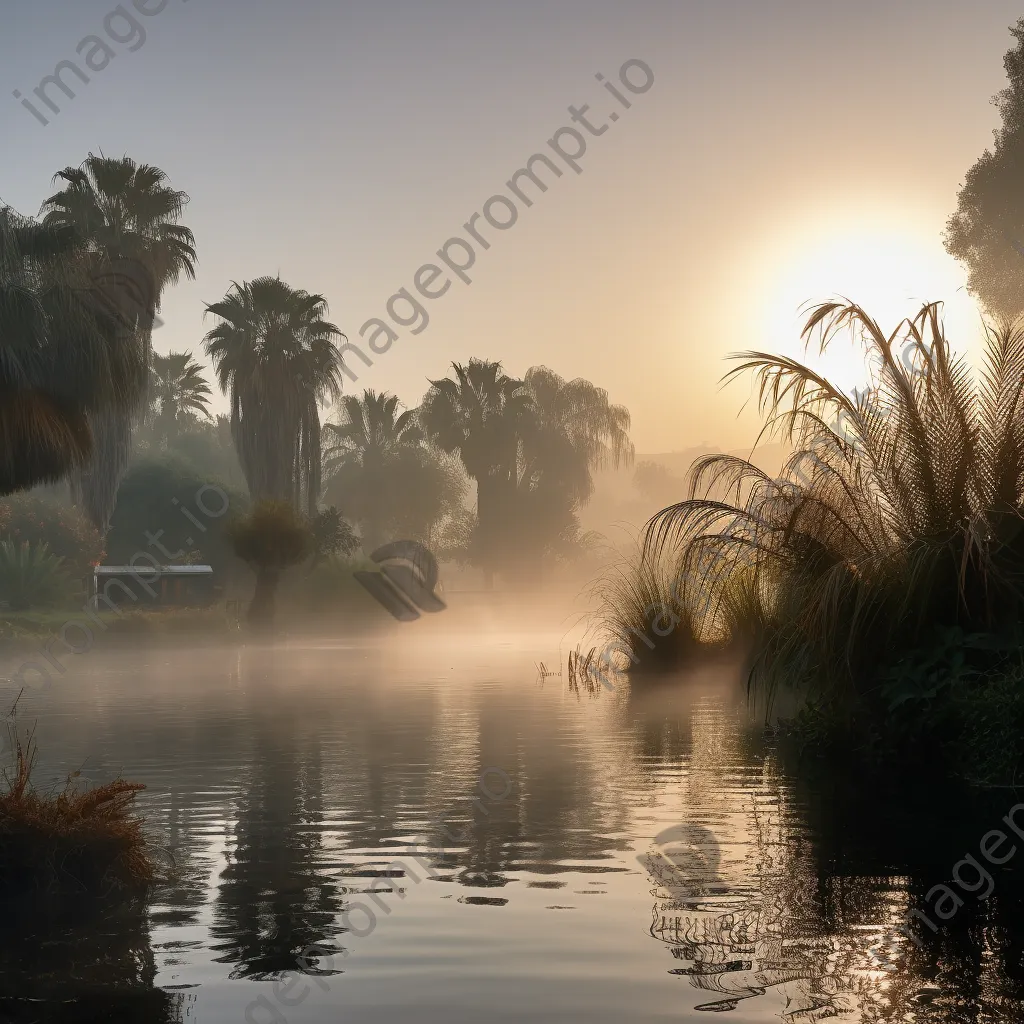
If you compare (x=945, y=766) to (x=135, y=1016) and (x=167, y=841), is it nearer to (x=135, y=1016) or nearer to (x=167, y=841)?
(x=167, y=841)

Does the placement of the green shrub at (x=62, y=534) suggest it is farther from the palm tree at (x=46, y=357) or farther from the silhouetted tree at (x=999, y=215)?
the silhouetted tree at (x=999, y=215)

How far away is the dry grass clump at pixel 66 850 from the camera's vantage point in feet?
25.1

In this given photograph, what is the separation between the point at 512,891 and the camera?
7.89m

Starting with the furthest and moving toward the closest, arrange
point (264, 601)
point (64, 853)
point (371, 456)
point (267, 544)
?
point (371, 456)
point (264, 601)
point (267, 544)
point (64, 853)

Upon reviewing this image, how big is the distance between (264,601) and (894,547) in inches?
1391

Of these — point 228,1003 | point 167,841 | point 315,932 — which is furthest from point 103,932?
point 167,841

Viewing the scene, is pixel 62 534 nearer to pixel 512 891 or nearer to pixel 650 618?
pixel 650 618

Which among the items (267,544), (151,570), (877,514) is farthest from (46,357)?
(151,570)

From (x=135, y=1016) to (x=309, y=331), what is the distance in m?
50.4

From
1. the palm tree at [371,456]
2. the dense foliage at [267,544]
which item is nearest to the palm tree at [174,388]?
the palm tree at [371,456]

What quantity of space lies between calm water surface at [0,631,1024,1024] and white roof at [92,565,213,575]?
29.5 meters

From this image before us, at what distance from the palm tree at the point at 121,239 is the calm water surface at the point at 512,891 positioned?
1230 inches

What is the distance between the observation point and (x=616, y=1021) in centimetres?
545

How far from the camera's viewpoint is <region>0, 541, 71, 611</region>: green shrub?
4112 centimetres
